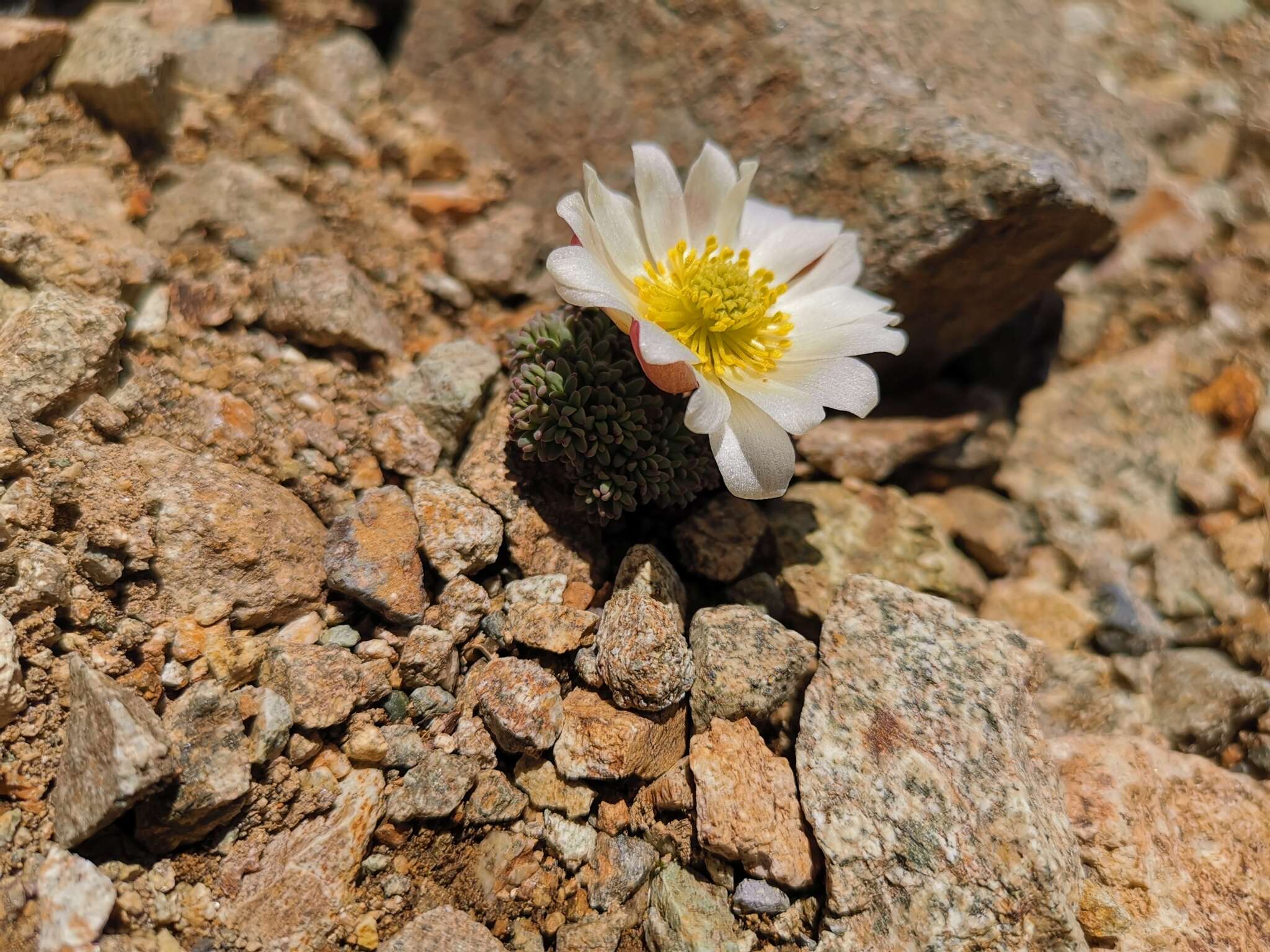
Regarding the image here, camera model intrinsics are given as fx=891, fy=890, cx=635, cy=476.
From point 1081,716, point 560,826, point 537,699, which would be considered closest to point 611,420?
point 537,699

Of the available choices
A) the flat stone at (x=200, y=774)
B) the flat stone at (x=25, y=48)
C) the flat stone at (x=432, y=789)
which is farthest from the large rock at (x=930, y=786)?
the flat stone at (x=25, y=48)

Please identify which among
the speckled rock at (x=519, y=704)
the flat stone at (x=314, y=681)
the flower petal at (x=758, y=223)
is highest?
the flower petal at (x=758, y=223)

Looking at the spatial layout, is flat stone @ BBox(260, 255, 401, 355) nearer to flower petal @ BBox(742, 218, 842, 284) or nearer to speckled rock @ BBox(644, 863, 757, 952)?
flower petal @ BBox(742, 218, 842, 284)

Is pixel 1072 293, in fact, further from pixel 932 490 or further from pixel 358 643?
pixel 358 643

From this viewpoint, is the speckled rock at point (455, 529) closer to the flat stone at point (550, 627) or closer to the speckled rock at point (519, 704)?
the flat stone at point (550, 627)

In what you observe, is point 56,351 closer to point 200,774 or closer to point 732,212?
point 200,774

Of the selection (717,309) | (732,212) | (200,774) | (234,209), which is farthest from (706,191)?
(200,774)
